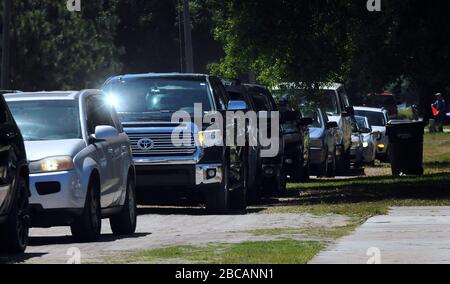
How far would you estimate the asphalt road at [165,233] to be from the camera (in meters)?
14.5

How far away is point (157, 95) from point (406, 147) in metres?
13.7

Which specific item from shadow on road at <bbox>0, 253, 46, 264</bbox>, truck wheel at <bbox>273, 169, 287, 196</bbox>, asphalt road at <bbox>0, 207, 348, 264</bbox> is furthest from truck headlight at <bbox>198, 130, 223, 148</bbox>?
shadow on road at <bbox>0, 253, 46, 264</bbox>

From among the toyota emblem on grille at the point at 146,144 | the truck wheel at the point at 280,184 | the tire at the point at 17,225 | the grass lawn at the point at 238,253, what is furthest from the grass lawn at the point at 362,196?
the tire at the point at 17,225

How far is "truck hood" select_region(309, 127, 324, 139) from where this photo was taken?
33.3 m

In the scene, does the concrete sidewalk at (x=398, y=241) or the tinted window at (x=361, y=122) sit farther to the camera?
the tinted window at (x=361, y=122)

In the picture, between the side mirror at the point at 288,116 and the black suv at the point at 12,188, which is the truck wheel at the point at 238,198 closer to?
the side mirror at the point at 288,116

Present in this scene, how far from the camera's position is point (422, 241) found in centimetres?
1548

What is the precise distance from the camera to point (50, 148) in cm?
1612

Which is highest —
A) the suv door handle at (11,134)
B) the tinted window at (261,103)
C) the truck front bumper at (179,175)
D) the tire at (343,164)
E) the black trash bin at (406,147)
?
the suv door handle at (11,134)

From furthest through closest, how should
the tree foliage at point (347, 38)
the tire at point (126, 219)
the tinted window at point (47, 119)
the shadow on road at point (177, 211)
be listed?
1. the tree foliage at point (347, 38)
2. the shadow on road at point (177, 211)
3. the tire at point (126, 219)
4. the tinted window at point (47, 119)

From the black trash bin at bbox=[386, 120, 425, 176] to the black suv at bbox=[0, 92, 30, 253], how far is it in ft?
68.6

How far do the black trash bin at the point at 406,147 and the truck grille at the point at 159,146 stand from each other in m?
14.4

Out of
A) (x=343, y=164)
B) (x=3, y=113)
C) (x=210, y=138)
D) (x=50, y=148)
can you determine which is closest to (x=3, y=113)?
(x=3, y=113)

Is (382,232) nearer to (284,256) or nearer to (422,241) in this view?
(422,241)
